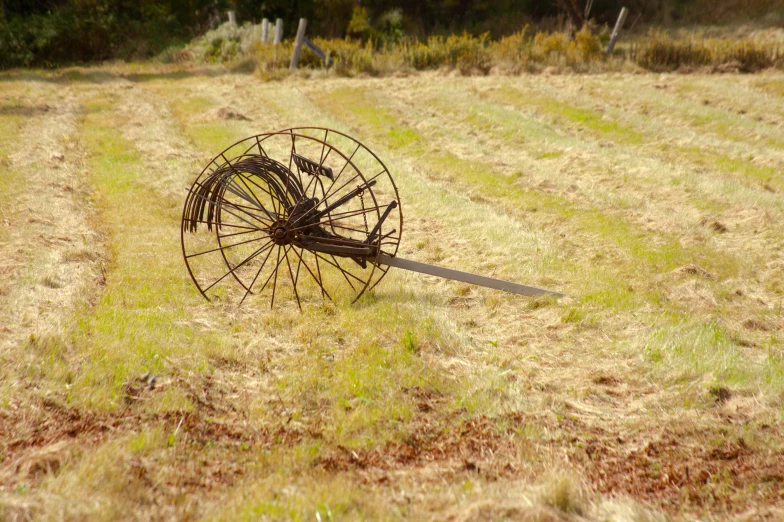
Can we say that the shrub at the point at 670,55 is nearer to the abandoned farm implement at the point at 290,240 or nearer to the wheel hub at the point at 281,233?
the abandoned farm implement at the point at 290,240

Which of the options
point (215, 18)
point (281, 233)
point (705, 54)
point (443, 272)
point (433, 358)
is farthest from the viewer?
point (215, 18)

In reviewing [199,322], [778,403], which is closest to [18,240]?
[199,322]

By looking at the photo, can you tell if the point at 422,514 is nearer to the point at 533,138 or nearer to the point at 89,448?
the point at 89,448

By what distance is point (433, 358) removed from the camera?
572cm

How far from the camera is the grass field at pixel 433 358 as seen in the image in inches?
162

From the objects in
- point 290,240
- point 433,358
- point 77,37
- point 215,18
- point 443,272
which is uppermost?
point 215,18

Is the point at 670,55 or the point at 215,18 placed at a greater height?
the point at 215,18

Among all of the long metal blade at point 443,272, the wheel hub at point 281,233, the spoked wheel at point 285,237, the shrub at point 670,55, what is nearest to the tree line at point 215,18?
the shrub at point 670,55

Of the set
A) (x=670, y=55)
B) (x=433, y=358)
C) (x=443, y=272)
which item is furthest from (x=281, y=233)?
(x=670, y=55)

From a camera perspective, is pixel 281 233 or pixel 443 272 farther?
pixel 443 272

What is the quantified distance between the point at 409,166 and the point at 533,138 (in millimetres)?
2567

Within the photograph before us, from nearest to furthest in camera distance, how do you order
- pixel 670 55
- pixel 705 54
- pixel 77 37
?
pixel 705 54 → pixel 670 55 → pixel 77 37

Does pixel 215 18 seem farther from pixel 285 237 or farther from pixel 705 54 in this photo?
pixel 285 237

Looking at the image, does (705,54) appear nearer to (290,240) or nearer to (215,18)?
(290,240)
